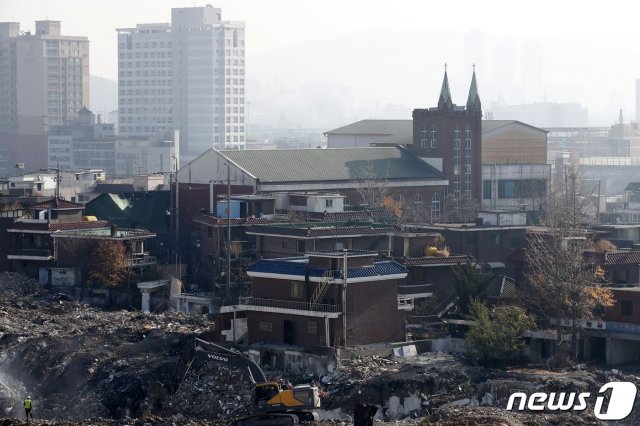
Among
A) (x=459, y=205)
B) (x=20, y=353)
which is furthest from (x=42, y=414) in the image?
(x=459, y=205)

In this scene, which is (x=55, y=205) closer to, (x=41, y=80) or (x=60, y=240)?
(x=60, y=240)

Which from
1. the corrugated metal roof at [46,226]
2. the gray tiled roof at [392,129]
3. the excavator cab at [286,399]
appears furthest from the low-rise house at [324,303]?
the gray tiled roof at [392,129]

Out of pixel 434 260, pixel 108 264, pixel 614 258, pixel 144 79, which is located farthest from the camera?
pixel 144 79

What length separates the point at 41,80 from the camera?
158375 mm

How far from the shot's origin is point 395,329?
125 feet

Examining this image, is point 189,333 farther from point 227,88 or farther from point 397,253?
point 227,88

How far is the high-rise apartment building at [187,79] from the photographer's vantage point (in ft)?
507

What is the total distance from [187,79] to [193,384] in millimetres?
122593

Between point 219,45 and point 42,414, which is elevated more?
point 219,45

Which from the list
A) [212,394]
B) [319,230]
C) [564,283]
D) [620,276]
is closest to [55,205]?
[319,230]

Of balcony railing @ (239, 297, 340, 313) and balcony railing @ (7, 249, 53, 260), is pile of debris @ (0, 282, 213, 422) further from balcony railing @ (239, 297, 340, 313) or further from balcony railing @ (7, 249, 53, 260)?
balcony railing @ (7, 249, 53, 260)

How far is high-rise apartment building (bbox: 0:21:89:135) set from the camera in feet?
520

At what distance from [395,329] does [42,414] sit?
29.3 ft

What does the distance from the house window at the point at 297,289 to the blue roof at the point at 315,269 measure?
0.22 metres
